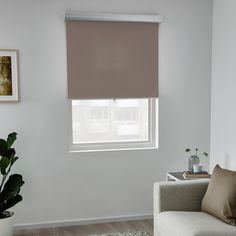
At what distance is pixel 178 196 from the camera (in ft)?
10.7

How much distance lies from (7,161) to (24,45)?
120 cm

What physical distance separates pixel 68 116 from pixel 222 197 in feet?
5.96

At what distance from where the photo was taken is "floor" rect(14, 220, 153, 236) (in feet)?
12.7

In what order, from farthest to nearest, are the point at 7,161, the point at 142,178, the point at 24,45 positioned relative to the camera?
the point at 142,178 < the point at 24,45 < the point at 7,161

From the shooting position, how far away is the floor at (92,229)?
12.7 ft

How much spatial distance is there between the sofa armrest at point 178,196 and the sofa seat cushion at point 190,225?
3.9 inches

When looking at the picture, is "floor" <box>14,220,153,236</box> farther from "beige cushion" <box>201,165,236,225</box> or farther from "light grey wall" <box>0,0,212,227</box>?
"beige cushion" <box>201,165,236,225</box>

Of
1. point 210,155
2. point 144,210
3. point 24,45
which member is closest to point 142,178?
point 144,210

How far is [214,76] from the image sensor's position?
4258 millimetres

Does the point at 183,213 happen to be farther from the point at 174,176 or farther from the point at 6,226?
the point at 6,226

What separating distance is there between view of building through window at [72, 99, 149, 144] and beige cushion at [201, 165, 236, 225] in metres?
1.29

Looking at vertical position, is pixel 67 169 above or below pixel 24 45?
below

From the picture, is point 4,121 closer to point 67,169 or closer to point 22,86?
point 22,86

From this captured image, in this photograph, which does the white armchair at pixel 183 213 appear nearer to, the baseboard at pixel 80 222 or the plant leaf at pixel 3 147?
the baseboard at pixel 80 222
